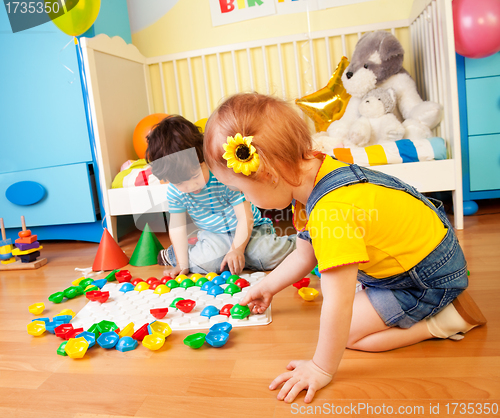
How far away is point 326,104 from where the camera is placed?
1.78 meters

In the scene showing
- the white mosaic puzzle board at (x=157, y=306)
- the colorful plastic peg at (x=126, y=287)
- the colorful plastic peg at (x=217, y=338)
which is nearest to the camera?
the colorful plastic peg at (x=217, y=338)

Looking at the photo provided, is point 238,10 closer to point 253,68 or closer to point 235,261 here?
point 253,68

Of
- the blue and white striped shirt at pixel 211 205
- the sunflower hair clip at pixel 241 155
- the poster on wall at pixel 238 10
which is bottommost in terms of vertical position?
the blue and white striped shirt at pixel 211 205

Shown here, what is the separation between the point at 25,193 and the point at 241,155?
1471 millimetres

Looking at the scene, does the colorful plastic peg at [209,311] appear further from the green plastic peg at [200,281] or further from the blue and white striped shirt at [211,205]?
the blue and white striped shirt at [211,205]

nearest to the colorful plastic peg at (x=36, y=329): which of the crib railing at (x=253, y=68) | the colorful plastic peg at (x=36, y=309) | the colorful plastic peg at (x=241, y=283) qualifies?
the colorful plastic peg at (x=36, y=309)

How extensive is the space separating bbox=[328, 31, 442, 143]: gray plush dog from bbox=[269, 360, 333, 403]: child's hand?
3.75 ft

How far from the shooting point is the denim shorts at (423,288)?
2.09 ft

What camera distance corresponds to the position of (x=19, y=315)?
3.22ft

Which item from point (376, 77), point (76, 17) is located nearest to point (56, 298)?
point (76, 17)

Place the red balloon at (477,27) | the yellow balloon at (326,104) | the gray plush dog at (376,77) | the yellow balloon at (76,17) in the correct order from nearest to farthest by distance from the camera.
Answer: the red balloon at (477,27) → the yellow balloon at (76,17) → the gray plush dog at (376,77) → the yellow balloon at (326,104)

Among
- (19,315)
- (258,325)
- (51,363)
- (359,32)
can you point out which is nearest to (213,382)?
(258,325)

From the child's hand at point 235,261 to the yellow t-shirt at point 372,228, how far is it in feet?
1.69

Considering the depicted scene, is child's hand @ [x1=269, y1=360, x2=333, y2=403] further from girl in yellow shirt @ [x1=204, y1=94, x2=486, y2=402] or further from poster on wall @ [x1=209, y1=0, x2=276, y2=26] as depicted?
poster on wall @ [x1=209, y1=0, x2=276, y2=26]
